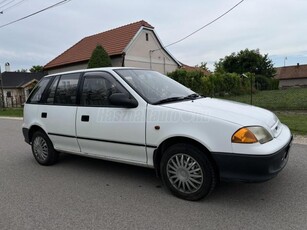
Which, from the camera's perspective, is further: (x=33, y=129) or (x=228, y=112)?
(x=33, y=129)

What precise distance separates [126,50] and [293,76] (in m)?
53.9

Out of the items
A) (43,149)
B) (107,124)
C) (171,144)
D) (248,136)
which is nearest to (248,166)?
(248,136)

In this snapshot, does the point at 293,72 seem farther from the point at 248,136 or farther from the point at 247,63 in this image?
the point at 248,136

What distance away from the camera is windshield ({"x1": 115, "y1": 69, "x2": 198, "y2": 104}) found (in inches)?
154

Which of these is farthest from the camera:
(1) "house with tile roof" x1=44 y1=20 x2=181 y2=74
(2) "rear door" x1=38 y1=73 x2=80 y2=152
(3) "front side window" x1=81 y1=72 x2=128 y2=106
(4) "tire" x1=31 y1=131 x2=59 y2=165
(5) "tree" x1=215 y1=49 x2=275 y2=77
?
(5) "tree" x1=215 y1=49 x2=275 y2=77

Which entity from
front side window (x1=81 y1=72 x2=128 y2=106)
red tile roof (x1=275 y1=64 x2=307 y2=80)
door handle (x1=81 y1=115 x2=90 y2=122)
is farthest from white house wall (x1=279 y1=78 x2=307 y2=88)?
door handle (x1=81 y1=115 x2=90 y2=122)

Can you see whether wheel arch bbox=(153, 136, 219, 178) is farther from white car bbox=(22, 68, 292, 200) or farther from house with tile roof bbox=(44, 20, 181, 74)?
house with tile roof bbox=(44, 20, 181, 74)

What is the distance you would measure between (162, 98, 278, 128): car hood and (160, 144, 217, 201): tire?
18.2 inches

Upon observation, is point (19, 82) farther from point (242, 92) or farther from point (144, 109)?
point (144, 109)

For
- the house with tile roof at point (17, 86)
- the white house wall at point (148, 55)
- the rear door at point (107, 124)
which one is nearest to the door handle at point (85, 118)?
the rear door at point (107, 124)

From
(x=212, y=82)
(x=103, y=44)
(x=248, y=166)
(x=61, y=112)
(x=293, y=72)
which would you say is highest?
(x=103, y=44)

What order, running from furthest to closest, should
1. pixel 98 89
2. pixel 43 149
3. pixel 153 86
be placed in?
pixel 43 149, pixel 98 89, pixel 153 86

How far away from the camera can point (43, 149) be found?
5289mm

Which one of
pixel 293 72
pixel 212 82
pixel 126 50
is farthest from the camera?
pixel 293 72
